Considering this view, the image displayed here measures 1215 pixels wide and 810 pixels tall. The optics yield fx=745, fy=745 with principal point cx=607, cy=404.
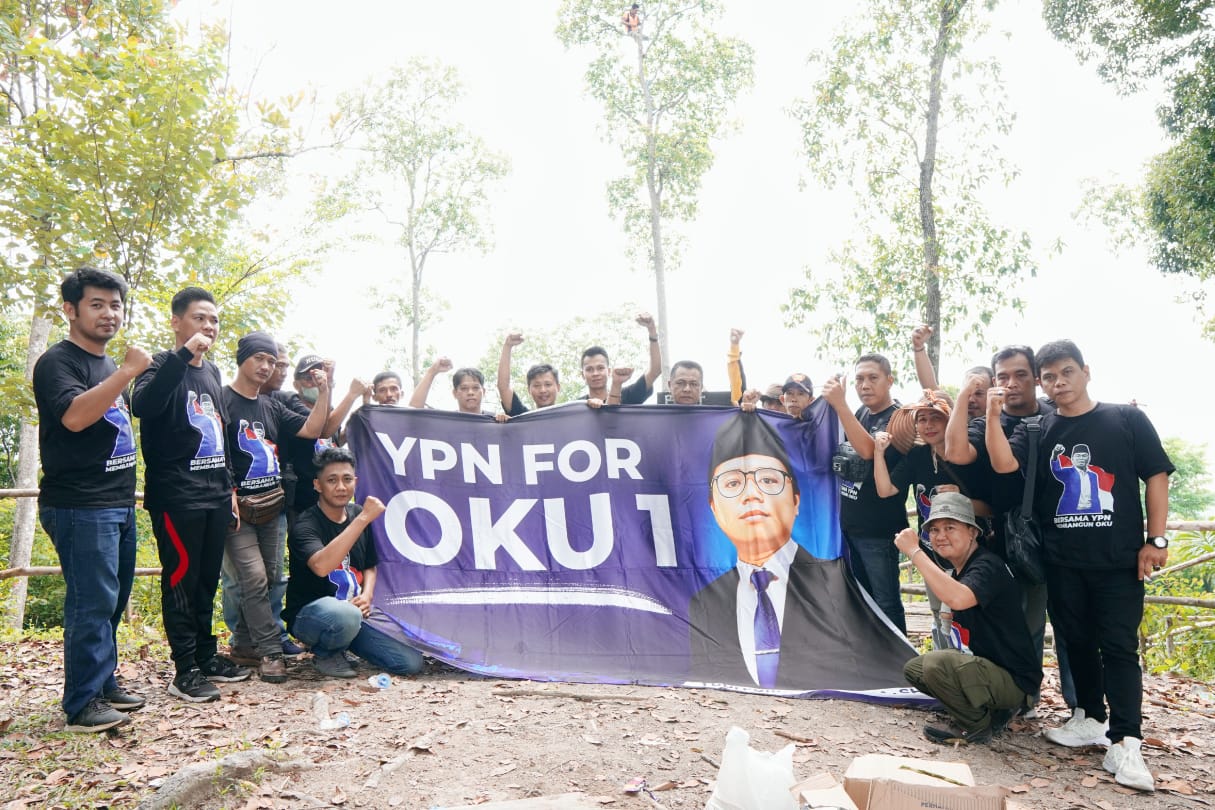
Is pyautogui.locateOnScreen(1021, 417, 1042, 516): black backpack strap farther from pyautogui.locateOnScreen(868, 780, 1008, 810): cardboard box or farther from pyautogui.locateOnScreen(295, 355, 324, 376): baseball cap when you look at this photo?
pyautogui.locateOnScreen(295, 355, 324, 376): baseball cap

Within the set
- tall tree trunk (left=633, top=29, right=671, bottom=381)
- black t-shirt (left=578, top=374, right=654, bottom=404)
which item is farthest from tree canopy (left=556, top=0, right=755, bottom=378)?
black t-shirt (left=578, top=374, right=654, bottom=404)

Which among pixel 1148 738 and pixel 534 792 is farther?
pixel 1148 738

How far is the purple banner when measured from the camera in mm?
4973

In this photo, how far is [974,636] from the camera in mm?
4184

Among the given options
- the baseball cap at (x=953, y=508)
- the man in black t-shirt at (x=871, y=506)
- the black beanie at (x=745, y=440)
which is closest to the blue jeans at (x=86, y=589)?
the black beanie at (x=745, y=440)

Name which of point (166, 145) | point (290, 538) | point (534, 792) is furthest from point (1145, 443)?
point (166, 145)

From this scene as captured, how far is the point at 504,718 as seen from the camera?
13.8 feet

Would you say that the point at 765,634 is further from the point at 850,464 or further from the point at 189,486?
the point at 189,486

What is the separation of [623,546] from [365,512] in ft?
5.86

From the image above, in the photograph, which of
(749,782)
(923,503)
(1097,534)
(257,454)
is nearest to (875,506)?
(923,503)

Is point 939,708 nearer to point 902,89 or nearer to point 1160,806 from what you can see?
point 1160,806

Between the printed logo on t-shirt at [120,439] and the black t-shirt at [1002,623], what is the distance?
455cm

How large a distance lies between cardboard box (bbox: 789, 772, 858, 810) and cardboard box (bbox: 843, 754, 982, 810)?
0.06 metres

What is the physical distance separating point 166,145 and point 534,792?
5.60m
